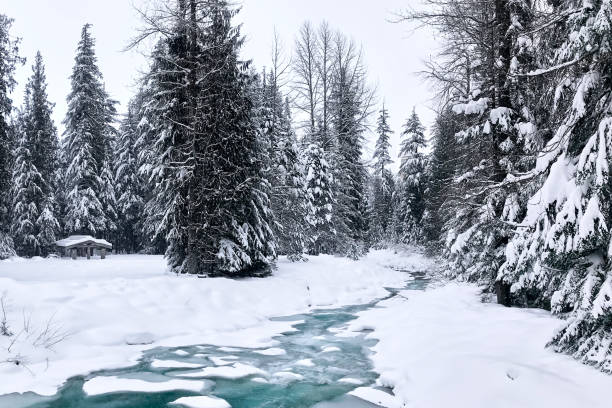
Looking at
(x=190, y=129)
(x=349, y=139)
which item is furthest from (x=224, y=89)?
(x=349, y=139)

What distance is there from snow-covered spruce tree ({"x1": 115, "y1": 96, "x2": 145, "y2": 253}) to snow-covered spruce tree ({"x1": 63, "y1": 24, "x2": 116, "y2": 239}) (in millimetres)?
1776

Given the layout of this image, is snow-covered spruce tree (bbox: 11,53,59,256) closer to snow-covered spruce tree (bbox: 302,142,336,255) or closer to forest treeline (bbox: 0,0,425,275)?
forest treeline (bbox: 0,0,425,275)

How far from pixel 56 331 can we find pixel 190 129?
27.0 feet

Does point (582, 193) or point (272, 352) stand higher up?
point (582, 193)

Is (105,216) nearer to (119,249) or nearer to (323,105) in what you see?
(119,249)

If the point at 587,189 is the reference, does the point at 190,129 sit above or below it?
above

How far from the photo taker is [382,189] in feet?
166

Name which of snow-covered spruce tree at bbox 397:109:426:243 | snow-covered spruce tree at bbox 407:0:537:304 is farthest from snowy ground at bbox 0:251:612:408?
snow-covered spruce tree at bbox 397:109:426:243

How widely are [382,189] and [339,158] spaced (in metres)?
19.1

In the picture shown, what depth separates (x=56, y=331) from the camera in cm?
841

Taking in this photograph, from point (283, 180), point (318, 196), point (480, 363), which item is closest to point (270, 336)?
point (480, 363)

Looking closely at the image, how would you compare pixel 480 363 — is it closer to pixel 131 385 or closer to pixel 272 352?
pixel 272 352

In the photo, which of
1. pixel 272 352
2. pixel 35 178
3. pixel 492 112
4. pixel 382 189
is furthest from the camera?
pixel 382 189

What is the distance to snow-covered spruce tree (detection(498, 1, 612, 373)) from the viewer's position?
529 cm
